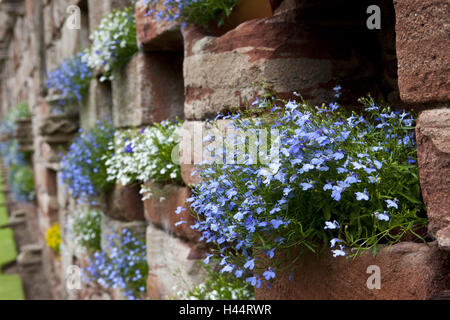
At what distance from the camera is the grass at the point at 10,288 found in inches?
218

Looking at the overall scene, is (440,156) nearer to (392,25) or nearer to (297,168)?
(297,168)

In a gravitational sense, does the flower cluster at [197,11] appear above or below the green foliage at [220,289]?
above

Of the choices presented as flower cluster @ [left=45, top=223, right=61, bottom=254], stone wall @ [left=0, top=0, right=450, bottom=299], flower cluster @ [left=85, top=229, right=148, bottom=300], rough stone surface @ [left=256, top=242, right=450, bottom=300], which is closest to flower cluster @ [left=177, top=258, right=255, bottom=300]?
stone wall @ [left=0, top=0, right=450, bottom=299]

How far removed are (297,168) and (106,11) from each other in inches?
108

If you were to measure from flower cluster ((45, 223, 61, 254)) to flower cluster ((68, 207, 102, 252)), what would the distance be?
2053mm

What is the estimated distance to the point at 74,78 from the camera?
14.6 ft

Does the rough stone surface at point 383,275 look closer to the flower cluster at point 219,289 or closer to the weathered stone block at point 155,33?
the flower cluster at point 219,289

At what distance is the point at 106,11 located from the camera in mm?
3613

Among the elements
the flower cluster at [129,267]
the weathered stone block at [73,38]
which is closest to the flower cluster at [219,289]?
the flower cluster at [129,267]

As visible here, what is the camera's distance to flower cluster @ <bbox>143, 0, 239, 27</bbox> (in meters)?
2.14

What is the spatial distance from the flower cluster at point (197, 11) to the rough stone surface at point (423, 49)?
3.16 ft

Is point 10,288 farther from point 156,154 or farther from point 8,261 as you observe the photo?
point 156,154
